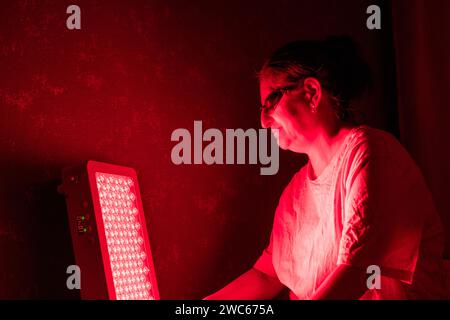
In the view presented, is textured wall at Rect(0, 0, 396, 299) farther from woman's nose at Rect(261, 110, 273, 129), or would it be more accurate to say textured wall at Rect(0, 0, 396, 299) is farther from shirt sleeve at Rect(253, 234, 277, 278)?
woman's nose at Rect(261, 110, 273, 129)

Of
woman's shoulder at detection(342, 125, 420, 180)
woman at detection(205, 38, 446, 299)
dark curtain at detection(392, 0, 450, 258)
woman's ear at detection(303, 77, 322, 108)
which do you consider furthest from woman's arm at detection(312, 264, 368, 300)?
dark curtain at detection(392, 0, 450, 258)

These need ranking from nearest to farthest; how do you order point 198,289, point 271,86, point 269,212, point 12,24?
point 12,24 → point 271,86 → point 198,289 → point 269,212

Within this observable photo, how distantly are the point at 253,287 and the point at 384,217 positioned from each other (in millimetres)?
639

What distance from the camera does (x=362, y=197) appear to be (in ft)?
4.22

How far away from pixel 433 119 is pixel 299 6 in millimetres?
693

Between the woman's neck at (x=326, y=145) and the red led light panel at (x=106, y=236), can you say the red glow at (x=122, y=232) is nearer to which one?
the red led light panel at (x=106, y=236)

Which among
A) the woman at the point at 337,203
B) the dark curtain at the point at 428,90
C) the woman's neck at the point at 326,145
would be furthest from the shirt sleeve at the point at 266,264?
the dark curtain at the point at 428,90

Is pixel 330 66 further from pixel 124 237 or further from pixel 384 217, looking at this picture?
pixel 124 237

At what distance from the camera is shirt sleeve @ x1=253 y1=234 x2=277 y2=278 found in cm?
176

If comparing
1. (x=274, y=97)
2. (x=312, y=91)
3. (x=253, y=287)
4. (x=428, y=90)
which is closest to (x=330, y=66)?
(x=312, y=91)

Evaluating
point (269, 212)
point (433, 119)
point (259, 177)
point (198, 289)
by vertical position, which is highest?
point (433, 119)
